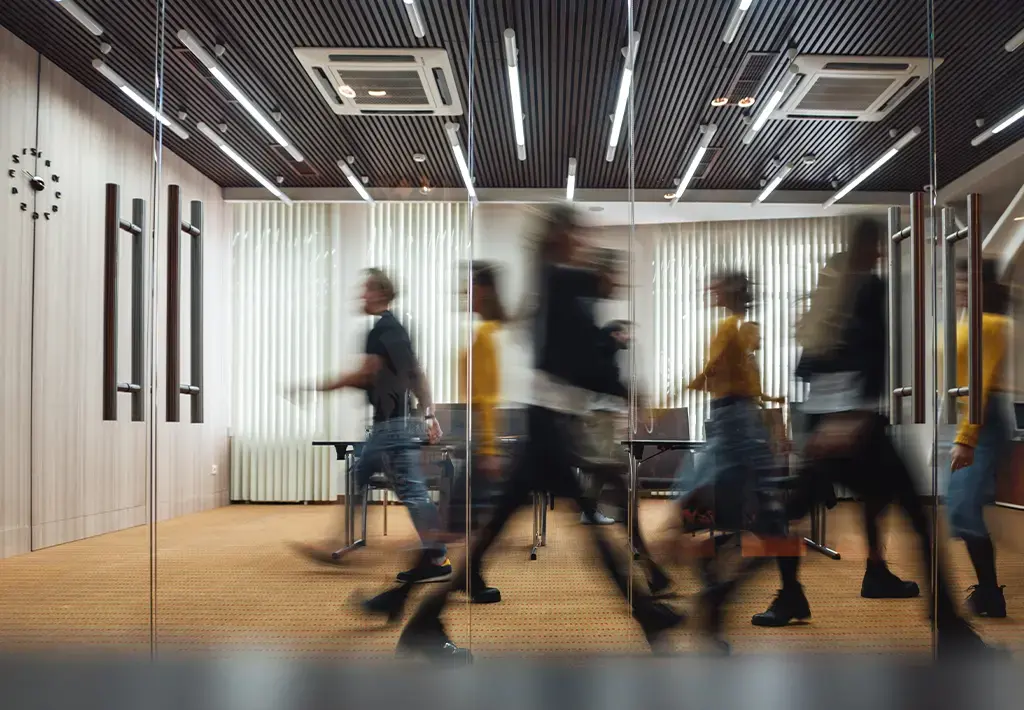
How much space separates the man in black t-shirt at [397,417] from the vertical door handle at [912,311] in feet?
5.26

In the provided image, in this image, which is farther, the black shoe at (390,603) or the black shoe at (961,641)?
the black shoe at (961,641)

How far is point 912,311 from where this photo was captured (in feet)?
9.23

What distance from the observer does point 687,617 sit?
2816 millimetres

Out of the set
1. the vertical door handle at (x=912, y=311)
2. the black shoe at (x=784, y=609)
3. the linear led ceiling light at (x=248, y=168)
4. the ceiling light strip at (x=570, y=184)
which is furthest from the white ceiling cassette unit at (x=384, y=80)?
Result: the black shoe at (x=784, y=609)

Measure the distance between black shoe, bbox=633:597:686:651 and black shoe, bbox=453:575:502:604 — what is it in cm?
→ 49

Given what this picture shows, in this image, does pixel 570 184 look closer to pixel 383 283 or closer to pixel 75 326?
pixel 383 283

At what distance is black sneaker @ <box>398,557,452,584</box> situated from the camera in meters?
2.69

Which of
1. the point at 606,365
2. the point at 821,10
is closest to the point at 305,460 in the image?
the point at 606,365

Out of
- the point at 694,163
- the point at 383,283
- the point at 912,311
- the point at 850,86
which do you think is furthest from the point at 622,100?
the point at 912,311

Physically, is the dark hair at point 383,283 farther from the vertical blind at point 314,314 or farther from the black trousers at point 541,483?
the black trousers at point 541,483

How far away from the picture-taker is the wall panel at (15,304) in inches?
114

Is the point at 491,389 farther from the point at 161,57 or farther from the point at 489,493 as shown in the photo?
the point at 161,57

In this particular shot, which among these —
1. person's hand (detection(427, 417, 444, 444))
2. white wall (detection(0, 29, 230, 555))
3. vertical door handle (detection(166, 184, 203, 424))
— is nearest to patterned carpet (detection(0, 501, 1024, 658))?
white wall (detection(0, 29, 230, 555))

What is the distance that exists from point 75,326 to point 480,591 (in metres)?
1.73
